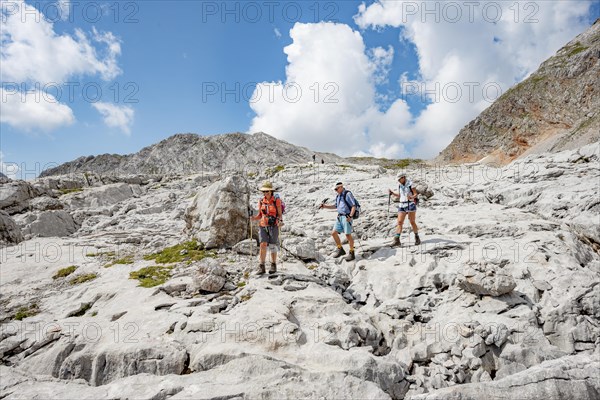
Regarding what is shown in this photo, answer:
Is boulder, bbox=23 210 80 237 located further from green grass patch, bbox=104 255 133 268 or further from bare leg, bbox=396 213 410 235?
bare leg, bbox=396 213 410 235

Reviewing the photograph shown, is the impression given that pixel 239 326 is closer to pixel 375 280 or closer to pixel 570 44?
pixel 375 280

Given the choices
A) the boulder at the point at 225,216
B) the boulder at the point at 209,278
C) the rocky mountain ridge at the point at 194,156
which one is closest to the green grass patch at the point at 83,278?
the boulder at the point at 225,216

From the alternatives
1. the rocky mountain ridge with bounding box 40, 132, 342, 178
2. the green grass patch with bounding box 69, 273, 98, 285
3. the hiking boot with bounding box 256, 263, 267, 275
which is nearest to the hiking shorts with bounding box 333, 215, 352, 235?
the hiking boot with bounding box 256, 263, 267, 275

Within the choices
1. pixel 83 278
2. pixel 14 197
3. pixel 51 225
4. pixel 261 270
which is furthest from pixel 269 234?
pixel 14 197

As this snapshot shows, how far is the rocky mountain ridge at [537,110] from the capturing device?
70.2 m

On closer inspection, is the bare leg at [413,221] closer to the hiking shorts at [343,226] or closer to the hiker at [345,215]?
the hiker at [345,215]

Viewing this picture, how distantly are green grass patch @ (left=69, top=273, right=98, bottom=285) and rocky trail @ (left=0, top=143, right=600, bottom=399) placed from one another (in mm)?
68

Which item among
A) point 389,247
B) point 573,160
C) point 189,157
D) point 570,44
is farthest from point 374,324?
point 570,44

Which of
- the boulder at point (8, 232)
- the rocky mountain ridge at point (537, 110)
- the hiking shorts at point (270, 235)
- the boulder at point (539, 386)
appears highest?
the rocky mountain ridge at point (537, 110)

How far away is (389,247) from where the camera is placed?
13.0 m

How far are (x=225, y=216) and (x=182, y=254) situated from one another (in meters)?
2.49

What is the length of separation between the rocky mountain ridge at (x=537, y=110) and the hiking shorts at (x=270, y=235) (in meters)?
70.1

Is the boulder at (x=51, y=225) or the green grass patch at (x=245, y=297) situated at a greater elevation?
the boulder at (x=51, y=225)

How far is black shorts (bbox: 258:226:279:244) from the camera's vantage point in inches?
442
